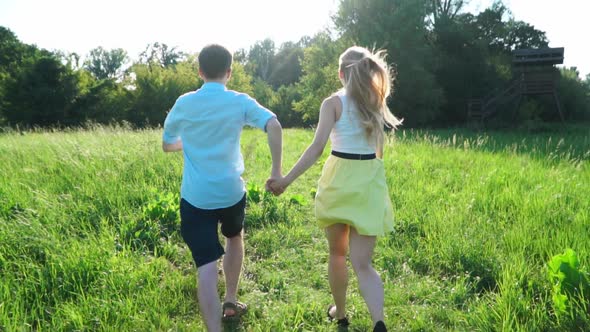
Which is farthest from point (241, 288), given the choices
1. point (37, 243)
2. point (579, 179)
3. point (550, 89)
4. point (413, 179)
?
point (550, 89)

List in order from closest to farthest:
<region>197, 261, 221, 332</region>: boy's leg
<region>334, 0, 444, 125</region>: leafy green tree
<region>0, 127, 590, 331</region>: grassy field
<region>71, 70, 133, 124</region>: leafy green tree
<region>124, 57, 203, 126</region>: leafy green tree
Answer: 1. <region>197, 261, 221, 332</region>: boy's leg
2. <region>0, 127, 590, 331</region>: grassy field
3. <region>334, 0, 444, 125</region>: leafy green tree
4. <region>71, 70, 133, 124</region>: leafy green tree
5. <region>124, 57, 203, 126</region>: leafy green tree

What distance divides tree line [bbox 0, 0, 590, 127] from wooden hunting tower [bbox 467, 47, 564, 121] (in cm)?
145

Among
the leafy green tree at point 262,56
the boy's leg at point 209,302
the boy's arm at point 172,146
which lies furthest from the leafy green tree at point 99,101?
the leafy green tree at point 262,56

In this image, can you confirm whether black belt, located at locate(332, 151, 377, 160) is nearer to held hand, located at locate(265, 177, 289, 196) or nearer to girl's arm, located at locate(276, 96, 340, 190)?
girl's arm, located at locate(276, 96, 340, 190)

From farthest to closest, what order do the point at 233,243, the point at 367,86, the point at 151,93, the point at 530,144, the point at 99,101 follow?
the point at 151,93, the point at 99,101, the point at 530,144, the point at 233,243, the point at 367,86

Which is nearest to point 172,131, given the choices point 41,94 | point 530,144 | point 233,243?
point 233,243

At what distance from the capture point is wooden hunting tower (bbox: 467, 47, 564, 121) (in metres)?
20.8

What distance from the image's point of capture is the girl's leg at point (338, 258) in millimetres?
2582

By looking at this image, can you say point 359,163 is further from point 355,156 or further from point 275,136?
point 275,136

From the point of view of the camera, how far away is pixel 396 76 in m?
23.7

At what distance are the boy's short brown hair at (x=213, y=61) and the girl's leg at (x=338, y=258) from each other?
1269 mm

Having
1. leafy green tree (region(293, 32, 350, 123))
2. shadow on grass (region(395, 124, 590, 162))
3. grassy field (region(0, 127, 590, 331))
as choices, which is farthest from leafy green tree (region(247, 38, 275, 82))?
grassy field (region(0, 127, 590, 331))

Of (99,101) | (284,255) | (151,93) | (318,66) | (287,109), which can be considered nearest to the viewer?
(284,255)

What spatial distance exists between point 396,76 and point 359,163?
22.8m
